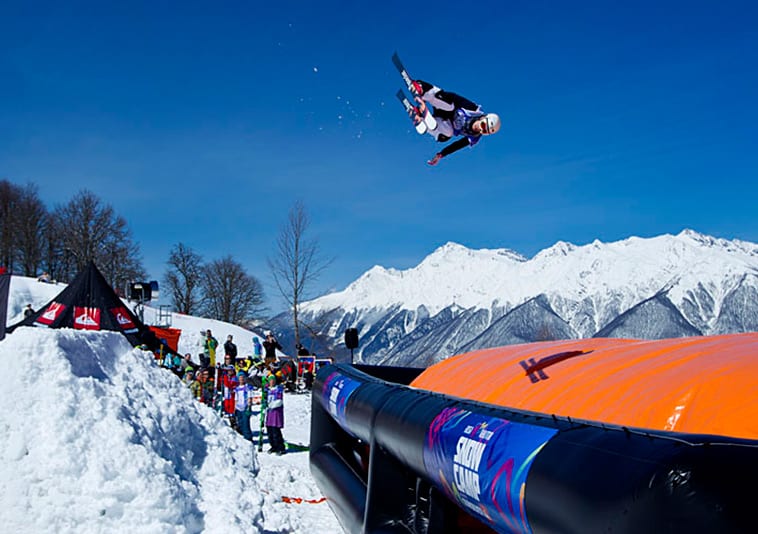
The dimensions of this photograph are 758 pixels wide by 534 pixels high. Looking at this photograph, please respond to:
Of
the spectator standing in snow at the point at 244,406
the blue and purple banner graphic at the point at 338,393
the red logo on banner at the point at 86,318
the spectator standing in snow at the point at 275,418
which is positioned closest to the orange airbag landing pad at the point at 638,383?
the blue and purple banner graphic at the point at 338,393

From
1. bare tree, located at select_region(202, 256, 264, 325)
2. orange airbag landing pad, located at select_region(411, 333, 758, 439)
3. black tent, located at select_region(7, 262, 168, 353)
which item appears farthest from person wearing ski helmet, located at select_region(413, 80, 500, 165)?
bare tree, located at select_region(202, 256, 264, 325)

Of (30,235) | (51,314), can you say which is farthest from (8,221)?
(51,314)

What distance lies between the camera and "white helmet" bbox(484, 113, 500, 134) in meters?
5.45

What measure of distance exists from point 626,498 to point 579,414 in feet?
6.70

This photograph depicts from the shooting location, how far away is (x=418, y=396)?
5477 mm

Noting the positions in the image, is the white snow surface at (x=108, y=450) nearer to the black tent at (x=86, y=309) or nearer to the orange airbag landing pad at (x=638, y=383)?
the orange airbag landing pad at (x=638, y=383)

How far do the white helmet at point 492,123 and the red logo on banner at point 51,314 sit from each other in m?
15.0

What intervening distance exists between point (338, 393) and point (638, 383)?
4.68 metres

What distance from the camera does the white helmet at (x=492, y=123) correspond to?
5.45m

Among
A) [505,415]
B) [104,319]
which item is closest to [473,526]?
[505,415]

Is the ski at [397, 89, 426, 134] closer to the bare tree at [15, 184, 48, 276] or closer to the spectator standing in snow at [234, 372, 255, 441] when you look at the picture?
the spectator standing in snow at [234, 372, 255, 441]

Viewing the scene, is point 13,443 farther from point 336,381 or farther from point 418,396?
point 336,381

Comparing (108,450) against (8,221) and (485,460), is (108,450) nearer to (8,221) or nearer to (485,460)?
(485,460)

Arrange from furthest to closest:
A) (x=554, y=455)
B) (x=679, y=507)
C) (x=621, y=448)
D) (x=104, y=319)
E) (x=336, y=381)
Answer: (x=104, y=319) → (x=336, y=381) → (x=554, y=455) → (x=621, y=448) → (x=679, y=507)
